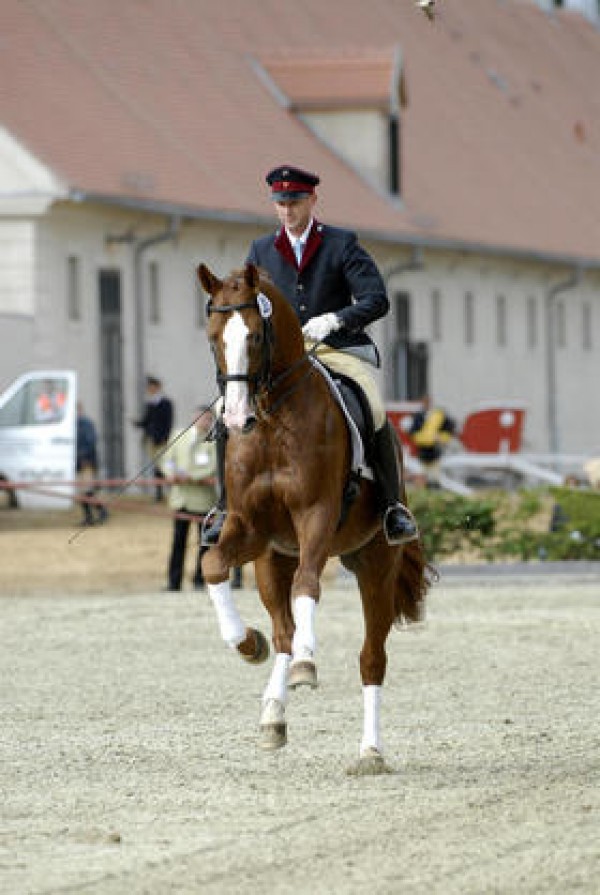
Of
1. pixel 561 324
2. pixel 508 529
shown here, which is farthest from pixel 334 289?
pixel 561 324

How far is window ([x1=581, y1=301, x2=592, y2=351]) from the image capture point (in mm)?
63938

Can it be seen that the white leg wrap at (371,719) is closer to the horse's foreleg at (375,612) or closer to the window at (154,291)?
the horse's foreleg at (375,612)

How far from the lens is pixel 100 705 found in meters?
16.5

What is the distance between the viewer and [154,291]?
45.3 metres

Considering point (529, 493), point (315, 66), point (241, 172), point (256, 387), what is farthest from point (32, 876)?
point (315, 66)

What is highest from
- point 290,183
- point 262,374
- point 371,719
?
point 290,183

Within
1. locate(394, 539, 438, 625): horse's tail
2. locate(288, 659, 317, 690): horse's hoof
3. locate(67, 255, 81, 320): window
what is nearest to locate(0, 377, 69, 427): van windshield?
locate(67, 255, 81, 320): window

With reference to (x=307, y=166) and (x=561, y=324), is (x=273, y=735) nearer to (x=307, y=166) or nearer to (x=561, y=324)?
(x=307, y=166)

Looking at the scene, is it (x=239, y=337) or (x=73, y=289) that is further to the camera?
(x=73, y=289)

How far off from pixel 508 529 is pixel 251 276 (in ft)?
57.4

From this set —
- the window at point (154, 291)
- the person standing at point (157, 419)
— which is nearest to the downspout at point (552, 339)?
the window at point (154, 291)

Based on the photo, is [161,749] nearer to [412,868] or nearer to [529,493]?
[412,868]

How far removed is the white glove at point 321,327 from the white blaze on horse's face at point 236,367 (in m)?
0.92

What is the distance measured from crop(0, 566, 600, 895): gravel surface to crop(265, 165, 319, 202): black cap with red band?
2642 millimetres
